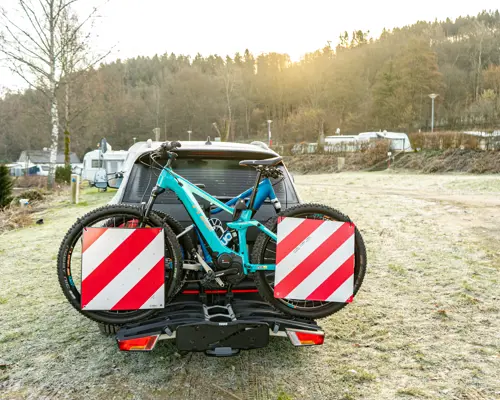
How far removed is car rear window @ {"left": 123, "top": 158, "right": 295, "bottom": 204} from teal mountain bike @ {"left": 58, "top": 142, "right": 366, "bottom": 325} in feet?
1.57

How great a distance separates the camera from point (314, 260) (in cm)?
312

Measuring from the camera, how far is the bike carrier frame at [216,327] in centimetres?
288

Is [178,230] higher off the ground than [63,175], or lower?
lower

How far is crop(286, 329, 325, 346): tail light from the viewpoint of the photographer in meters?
3.03

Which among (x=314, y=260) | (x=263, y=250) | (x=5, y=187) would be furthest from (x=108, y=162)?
(x=314, y=260)

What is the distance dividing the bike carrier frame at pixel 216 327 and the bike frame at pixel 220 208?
0.30m

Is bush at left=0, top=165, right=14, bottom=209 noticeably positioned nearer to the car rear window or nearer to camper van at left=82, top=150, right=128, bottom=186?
camper van at left=82, top=150, right=128, bottom=186

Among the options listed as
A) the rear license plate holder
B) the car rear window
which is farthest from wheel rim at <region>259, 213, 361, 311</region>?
the car rear window

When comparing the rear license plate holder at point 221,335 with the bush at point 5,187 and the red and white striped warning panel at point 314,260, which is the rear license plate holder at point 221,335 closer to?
the red and white striped warning panel at point 314,260

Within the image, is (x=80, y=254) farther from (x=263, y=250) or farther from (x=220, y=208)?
(x=263, y=250)

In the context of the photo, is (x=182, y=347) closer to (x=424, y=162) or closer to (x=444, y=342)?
(x=444, y=342)

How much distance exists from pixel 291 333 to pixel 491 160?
2241 cm

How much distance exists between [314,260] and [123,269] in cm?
123

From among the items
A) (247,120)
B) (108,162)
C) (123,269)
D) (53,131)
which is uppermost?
(247,120)
